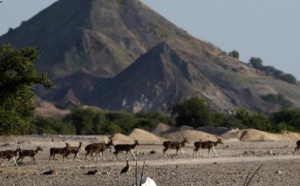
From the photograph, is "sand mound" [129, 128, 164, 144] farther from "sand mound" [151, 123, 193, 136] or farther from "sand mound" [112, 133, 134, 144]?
"sand mound" [151, 123, 193, 136]

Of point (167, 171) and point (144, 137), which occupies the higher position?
point (144, 137)

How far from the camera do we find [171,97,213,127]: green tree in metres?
83.3

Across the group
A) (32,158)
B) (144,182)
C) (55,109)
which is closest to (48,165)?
(32,158)

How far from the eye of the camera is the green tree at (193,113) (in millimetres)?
83312

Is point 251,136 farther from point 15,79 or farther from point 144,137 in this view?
point 15,79

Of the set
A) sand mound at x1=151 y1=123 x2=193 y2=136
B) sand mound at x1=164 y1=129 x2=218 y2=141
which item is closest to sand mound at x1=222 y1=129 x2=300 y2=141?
sand mound at x1=164 y1=129 x2=218 y2=141

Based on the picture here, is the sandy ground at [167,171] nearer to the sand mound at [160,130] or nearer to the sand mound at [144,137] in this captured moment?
the sand mound at [144,137]

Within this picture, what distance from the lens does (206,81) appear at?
183875 mm

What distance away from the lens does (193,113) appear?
8400cm

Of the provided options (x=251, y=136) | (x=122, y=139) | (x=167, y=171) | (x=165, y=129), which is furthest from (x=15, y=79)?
(x=165, y=129)

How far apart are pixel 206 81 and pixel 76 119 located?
8923 centimetres

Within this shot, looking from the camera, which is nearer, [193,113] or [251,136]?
[251,136]

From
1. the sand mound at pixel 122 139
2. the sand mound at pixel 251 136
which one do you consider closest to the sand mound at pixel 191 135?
the sand mound at pixel 251 136

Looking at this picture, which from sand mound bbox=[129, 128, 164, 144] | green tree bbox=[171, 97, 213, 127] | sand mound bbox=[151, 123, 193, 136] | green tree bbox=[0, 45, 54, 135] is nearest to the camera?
green tree bbox=[0, 45, 54, 135]
